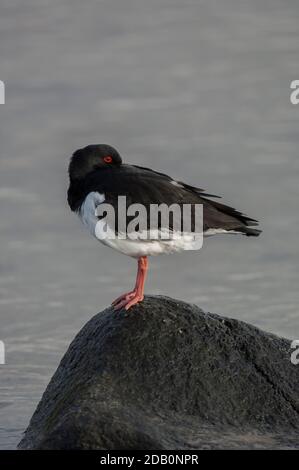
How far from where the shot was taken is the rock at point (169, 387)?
6590mm

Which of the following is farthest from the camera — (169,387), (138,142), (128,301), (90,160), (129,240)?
(138,142)

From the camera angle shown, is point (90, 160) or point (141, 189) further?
point (90, 160)

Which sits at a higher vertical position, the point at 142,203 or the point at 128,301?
the point at 142,203

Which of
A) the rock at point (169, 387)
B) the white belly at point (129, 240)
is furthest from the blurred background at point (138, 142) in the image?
the white belly at point (129, 240)

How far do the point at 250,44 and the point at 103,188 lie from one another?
8.27m

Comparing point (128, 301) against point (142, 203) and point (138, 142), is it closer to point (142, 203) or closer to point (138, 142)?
point (142, 203)

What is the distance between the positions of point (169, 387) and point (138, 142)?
6.32 metres

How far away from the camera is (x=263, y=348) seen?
750cm

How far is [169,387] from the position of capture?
7020mm

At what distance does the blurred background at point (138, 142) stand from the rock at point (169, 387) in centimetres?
136

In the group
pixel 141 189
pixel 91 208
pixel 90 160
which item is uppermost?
pixel 90 160

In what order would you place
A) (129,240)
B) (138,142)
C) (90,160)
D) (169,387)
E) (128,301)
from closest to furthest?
(169,387)
(128,301)
(129,240)
(90,160)
(138,142)

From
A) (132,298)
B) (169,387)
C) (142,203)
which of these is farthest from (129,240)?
(169,387)

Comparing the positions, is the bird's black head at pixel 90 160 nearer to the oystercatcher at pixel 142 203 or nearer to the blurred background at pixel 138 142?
the oystercatcher at pixel 142 203
